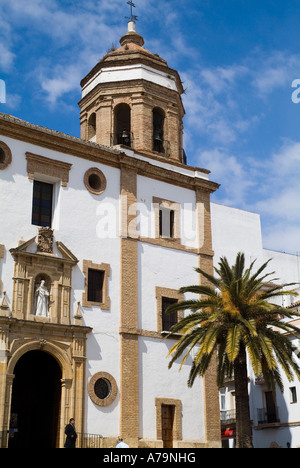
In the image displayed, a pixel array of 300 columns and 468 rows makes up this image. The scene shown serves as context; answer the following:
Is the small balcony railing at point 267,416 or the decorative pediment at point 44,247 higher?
the decorative pediment at point 44,247

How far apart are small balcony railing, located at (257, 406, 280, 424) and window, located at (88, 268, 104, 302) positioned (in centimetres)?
1618

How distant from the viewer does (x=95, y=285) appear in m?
23.2

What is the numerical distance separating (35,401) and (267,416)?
55.5ft

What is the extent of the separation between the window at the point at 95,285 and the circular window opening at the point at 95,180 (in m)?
3.34

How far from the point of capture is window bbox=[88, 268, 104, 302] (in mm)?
23047

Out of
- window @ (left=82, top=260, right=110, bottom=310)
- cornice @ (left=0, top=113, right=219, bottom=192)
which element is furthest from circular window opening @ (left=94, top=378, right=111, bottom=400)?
cornice @ (left=0, top=113, right=219, bottom=192)

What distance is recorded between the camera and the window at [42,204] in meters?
23.0

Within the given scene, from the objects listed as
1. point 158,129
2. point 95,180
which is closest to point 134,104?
point 158,129

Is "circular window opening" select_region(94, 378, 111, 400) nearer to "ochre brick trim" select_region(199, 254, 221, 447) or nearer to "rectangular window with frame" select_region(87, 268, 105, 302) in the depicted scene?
"rectangular window with frame" select_region(87, 268, 105, 302)

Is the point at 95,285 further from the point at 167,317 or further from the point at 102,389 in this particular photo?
the point at 102,389

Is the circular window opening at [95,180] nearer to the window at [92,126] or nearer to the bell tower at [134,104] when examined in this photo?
the bell tower at [134,104]

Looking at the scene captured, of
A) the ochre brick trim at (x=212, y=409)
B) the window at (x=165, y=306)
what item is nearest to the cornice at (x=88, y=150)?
the window at (x=165, y=306)

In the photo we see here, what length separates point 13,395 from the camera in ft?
73.8

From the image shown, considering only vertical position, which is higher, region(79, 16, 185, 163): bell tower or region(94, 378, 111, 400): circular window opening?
region(79, 16, 185, 163): bell tower
